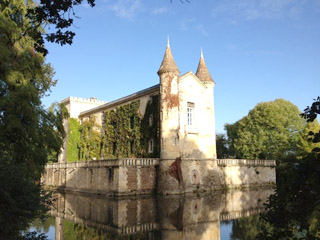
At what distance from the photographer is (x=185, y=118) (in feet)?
87.0

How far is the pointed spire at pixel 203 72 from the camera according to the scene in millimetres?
29453

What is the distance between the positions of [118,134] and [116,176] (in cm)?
920

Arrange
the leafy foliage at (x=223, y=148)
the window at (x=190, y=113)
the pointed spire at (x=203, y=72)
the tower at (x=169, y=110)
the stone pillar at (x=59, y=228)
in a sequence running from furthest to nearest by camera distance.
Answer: the leafy foliage at (x=223, y=148), the pointed spire at (x=203, y=72), the window at (x=190, y=113), the tower at (x=169, y=110), the stone pillar at (x=59, y=228)

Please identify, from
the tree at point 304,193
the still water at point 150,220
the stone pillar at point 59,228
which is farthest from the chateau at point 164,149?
the tree at point 304,193

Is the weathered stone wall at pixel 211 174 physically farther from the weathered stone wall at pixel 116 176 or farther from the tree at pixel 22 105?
the tree at pixel 22 105

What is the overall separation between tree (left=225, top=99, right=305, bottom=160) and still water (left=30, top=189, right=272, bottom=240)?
731 inches

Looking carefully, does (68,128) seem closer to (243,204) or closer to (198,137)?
(198,137)

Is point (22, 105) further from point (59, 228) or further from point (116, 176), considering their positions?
point (116, 176)

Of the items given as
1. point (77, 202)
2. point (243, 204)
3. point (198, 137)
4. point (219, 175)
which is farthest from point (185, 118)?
point (77, 202)

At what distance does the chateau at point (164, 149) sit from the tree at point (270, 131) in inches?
164

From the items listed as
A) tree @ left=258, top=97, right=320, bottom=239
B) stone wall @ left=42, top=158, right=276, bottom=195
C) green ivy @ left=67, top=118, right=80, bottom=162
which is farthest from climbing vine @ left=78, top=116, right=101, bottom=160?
tree @ left=258, top=97, right=320, bottom=239

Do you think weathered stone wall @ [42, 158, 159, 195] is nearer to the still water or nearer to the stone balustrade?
the still water

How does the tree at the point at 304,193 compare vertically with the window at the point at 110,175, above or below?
above

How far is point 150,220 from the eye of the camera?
14.4 m
